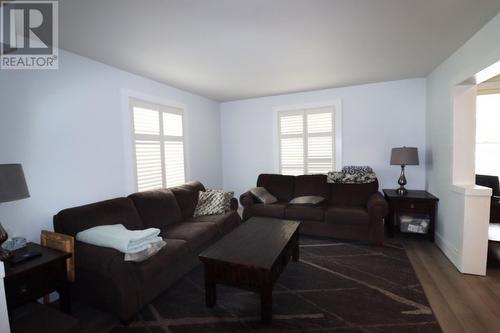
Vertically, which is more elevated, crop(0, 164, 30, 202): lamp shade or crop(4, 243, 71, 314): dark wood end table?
crop(0, 164, 30, 202): lamp shade

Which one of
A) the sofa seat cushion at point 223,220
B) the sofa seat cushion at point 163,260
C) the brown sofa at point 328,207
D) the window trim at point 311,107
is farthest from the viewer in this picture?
the window trim at point 311,107

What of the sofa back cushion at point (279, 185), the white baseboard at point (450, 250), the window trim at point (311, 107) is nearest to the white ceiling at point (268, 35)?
the window trim at point (311, 107)

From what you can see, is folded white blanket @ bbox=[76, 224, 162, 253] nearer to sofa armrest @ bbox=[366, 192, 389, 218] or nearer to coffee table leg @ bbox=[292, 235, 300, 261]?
coffee table leg @ bbox=[292, 235, 300, 261]

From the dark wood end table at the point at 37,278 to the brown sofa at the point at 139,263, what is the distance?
0.12m

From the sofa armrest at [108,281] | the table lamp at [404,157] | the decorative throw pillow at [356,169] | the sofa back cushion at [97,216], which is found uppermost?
the table lamp at [404,157]

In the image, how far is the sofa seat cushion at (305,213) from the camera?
356 cm

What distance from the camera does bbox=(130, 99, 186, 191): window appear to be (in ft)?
10.9

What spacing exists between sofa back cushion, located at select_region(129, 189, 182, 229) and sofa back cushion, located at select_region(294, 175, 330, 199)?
2.13 metres

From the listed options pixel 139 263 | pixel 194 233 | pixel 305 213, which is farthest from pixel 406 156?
pixel 139 263

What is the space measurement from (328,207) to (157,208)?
253cm

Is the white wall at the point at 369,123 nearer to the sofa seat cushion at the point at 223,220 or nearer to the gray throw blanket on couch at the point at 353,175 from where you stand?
the gray throw blanket on couch at the point at 353,175

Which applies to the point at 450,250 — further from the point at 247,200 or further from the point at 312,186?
the point at 247,200

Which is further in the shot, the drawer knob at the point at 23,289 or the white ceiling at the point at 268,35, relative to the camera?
the white ceiling at the point at 268,35

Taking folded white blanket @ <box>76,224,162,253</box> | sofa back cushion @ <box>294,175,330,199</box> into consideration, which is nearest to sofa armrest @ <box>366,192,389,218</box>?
sofa back cushion @ <box>294,175,330,199</box>
